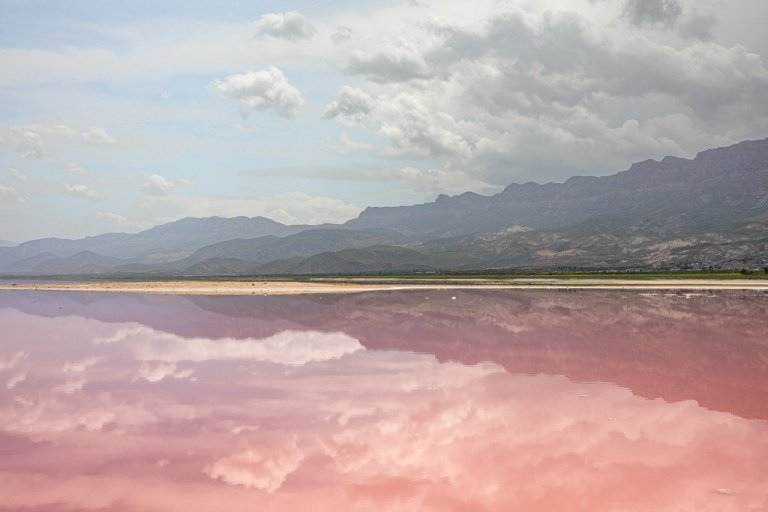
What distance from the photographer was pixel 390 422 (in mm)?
22453

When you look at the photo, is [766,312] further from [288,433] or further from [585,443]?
[288,433]

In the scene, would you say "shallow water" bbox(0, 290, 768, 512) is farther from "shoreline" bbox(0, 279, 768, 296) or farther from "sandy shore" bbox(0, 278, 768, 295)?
"sandy shore" bbox(0, 278, 768, 295)

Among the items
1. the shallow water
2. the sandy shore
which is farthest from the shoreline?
the shallow water

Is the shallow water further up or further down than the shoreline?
further down

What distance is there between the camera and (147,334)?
168ft

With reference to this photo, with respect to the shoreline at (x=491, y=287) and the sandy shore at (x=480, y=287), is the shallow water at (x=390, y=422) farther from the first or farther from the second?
the sandy shore at (x=480, y=287)

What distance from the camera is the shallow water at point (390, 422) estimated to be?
627 inches

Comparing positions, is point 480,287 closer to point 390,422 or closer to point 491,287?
point 491,287

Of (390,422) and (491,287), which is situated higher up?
(491,287)

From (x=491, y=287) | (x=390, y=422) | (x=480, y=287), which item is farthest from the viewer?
(x=480, y=287)

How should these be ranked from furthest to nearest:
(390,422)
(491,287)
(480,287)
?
1. (480,287)
2. (491,287)
3. (390,422)

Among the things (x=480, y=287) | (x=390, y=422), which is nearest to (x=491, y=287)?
(x=480, y=287)

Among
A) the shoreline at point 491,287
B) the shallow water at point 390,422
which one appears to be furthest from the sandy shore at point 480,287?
the shallow water at point 390,422

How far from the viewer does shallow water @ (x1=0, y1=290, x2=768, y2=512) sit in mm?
15922
